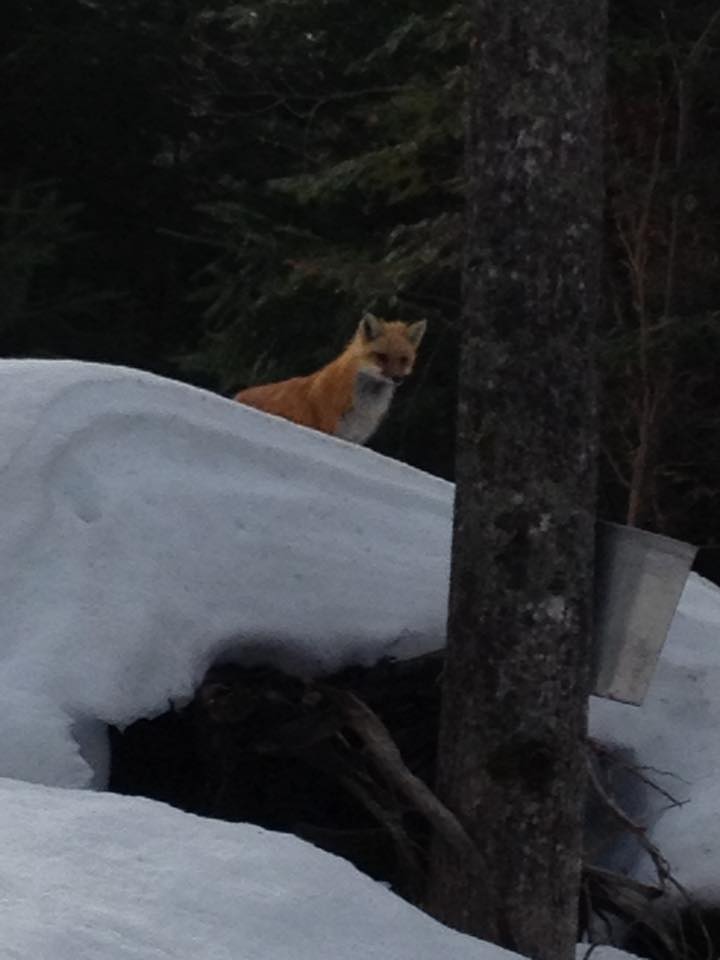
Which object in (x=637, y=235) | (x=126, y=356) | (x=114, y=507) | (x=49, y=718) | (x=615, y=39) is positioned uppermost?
(x=615, y=39)

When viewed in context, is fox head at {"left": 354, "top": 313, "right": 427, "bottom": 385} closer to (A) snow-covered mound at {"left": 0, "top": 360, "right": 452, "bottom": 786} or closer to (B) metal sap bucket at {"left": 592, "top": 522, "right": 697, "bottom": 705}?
(A) snow-covered mound at {"left": 0, "top": 360, "right": 452, "bottom": 786}

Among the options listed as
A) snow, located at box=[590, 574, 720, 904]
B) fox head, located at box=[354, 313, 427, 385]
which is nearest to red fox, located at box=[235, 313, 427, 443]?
fox head, located at box=[354, 313, 427, 385]

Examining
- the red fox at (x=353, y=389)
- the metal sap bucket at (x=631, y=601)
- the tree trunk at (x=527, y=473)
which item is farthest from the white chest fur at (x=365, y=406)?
the tree trunk at (x=527, y=473)

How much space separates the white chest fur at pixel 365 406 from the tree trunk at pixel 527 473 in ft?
14.4

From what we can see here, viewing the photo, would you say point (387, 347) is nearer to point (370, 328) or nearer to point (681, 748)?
point (370, 328)

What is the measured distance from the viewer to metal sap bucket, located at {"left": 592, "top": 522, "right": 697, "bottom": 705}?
4.33m

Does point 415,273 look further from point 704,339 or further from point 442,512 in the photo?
point 442,512

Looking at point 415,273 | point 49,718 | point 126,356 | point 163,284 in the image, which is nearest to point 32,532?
point 49,718

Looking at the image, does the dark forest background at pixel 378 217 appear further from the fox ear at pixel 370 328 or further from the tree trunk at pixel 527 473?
the tree trunk at pixel 527 473

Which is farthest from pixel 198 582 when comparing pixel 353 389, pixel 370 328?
pixel 370 328

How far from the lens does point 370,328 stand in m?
9.04

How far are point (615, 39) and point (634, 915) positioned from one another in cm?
701

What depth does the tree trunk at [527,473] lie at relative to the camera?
13.7ft

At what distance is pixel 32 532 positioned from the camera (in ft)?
13.9
